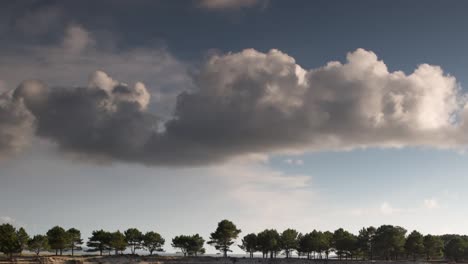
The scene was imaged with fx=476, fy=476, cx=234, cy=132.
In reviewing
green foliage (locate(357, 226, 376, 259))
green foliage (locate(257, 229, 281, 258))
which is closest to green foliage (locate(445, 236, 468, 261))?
green foliage (locate(357, 226, 376, 259))

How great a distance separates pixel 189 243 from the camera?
192000 millimetres

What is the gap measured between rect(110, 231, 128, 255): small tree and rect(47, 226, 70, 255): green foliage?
16275mm

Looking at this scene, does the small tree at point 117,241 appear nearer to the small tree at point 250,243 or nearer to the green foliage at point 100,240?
the green foliage at point 100,240

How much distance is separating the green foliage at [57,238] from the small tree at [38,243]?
3.57 metres

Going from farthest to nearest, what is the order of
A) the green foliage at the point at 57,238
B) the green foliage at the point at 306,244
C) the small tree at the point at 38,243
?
the green foliage at the point at 306,244, the green foliage at the point at 57,238, the small tree at the point at 38,243

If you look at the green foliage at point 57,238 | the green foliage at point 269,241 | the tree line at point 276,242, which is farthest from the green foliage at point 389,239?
the green foliage at point 57,238

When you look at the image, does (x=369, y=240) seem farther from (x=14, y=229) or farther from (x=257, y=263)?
(x=14, y=229)

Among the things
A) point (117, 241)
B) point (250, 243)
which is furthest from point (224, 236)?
point (117, 241)

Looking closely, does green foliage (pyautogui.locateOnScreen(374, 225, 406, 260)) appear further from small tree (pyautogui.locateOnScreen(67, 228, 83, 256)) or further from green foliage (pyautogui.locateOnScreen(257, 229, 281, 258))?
small tree (pyautogui.locateOnScreen(67, 228, 83, 256))

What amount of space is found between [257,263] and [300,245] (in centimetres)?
3454

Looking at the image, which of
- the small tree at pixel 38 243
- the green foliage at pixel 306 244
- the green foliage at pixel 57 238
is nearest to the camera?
the small tree at pixel 38 243

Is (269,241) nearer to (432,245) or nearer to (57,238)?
(432,245)

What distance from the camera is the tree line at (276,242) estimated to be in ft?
552

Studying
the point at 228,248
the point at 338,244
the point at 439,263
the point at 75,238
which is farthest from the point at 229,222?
the point at 439,263
